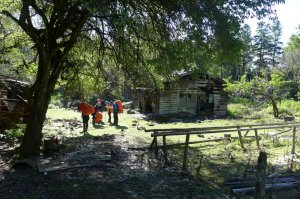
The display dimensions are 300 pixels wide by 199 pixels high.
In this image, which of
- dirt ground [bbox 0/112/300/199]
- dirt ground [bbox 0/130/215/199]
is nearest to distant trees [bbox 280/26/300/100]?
dirt ground [bbox 0/112/300/199]

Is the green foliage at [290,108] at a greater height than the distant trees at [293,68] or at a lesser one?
lesser

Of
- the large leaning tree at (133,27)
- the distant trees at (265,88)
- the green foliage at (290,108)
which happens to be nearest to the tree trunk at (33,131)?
the large leaning tree at (133,27)

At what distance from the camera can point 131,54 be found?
13617 millimetres

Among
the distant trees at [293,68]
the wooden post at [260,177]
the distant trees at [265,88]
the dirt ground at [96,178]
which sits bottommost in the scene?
the dirt ground at [96,178]

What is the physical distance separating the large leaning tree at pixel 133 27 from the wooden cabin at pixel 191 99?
793 inches

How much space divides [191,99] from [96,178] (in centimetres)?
2668

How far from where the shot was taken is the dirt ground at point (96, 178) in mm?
8906

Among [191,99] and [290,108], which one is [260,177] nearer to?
[191,99]

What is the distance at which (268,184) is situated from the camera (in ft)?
27.8

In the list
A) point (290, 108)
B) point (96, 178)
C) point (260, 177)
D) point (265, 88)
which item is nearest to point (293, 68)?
point (290, 108)

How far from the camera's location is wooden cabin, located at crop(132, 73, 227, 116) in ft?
112

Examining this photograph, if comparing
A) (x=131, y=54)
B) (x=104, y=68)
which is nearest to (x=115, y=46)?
(x=131, y=54)

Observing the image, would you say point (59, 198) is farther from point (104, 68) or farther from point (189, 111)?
point (189, 111)

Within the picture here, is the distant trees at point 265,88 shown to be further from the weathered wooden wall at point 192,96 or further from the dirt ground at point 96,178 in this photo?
the dirt ground at point 96,178
